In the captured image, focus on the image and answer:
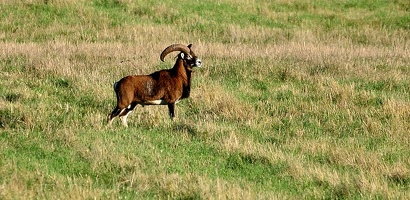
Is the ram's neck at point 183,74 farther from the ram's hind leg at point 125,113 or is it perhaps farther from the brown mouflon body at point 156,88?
the ram's hind leg at point 125,113

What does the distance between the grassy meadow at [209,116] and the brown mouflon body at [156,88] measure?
0.30m

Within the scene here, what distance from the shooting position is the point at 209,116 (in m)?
13.0

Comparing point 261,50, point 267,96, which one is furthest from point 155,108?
point 261,50

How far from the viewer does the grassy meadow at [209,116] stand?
8.80 meters

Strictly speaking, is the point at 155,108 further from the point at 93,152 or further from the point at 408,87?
the point at 408,87

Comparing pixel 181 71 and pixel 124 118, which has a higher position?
pixel 181 71

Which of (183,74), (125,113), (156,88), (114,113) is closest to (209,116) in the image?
(183,74)

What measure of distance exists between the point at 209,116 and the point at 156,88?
1.35 m

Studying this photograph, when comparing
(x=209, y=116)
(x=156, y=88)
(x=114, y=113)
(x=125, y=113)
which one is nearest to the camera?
(x=114, y=113)

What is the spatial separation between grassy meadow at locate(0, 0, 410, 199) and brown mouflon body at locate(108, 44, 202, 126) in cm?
30

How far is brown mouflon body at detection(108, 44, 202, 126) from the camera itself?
11.7 metres

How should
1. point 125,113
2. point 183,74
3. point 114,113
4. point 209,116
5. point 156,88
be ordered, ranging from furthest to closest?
point 209,116
point 183,74
point 156,88
point 125,113
point 114,113

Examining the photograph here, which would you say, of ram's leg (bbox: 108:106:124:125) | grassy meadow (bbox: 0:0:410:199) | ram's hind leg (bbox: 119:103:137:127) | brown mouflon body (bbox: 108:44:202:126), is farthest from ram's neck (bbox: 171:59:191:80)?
ram's leg (bbox: 108:106:124:125)

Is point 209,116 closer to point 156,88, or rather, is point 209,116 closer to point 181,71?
point 181,71
